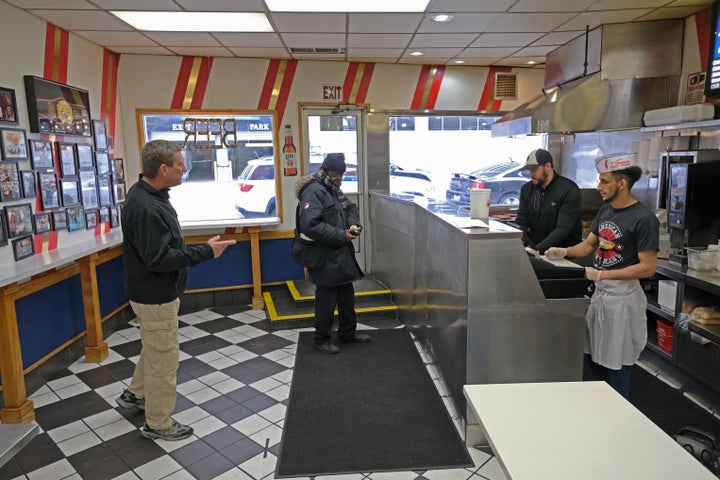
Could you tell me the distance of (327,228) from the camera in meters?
3.73

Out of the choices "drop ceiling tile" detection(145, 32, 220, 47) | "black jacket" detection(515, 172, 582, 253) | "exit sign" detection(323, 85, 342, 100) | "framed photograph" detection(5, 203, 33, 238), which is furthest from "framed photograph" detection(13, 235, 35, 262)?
"black jacket" detection(515, 172, 582, 253)

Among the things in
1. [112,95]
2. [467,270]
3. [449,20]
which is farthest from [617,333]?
[112,95]

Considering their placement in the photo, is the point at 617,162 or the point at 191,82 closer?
the point at 617,162

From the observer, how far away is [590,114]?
4.18 metres

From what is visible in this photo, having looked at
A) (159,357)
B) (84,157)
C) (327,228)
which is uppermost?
(84,157)

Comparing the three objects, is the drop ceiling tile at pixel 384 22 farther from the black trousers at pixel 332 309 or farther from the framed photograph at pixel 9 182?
the framed photograph at pixel 9 182

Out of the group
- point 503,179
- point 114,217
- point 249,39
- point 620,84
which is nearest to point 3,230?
point 114,217

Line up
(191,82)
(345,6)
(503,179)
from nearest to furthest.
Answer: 1. (345,6)
2. (191,82)
3. (503,179)

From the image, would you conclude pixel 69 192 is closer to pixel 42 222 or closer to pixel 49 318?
pixel 42 222

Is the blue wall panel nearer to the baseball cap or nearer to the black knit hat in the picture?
the black knit hat

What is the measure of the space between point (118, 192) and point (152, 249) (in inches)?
108

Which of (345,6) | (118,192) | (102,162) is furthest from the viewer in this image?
(118,192)

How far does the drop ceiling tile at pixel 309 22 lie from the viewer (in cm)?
370

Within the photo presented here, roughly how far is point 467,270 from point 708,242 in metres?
2.10
